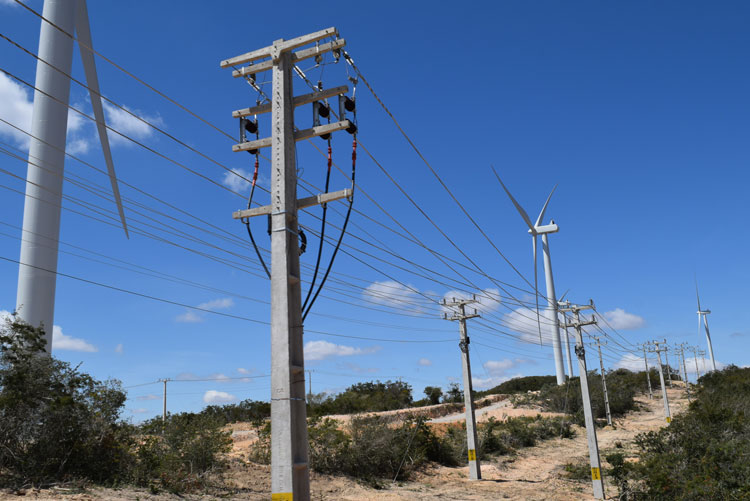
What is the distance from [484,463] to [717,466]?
19047 mm

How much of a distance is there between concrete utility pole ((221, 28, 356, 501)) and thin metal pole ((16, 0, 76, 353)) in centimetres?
1860

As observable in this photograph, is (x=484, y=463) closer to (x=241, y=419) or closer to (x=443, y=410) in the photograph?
(x=241, y=419)

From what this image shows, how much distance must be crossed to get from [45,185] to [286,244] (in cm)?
2119

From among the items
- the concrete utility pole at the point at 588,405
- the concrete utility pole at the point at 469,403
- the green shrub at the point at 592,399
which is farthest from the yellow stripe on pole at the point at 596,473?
the green shrub at the point at 592,399

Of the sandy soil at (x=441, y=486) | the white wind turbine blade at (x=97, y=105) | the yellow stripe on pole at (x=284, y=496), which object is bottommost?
the sandy soil at (x=441, y=486)

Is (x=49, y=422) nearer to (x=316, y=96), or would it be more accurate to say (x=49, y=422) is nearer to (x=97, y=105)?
(x=316, y=96)

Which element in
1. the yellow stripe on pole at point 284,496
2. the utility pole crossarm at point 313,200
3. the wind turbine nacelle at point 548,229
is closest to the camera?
the yellow stripe on pole at point 284,496

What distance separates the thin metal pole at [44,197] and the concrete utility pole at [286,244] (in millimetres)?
18604

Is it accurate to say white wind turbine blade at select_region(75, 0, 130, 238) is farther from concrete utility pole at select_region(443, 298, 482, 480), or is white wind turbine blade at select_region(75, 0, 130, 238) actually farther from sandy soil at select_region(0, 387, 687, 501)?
concrete utility pole at select_region(443, 298, 482, 480)

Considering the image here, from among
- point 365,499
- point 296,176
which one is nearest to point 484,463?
point 365,499

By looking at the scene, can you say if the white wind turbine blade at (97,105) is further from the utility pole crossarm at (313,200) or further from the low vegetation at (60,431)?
the utility pole crossarm at (313,200)

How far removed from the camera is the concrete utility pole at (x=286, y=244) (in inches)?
371

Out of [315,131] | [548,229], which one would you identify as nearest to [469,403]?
[315,131]

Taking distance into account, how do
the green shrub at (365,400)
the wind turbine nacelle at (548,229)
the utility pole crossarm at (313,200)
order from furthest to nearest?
the wind turbine nacelle at (548,229) → the green shrub at (365,400) → the utility pole crossarm at (313,200)
